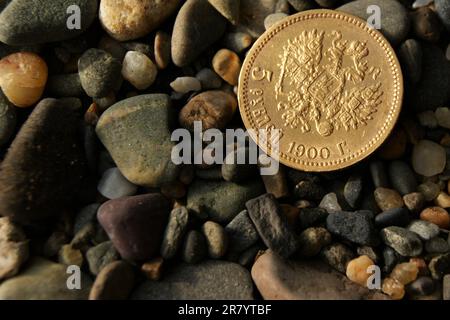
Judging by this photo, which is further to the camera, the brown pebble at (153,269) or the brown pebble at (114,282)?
the brown pebble at (153,269)

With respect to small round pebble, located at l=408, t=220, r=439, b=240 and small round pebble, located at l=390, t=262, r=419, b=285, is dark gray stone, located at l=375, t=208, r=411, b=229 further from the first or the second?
small round pebble, located at l=390, t=262, r=419, b=285

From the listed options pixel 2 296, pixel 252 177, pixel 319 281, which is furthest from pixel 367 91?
pixel 2 296

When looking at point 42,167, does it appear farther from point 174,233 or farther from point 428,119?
point 428,119

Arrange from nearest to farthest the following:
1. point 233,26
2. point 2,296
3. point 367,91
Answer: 1. point 2,296
2. point 367,91
3. point 233,26

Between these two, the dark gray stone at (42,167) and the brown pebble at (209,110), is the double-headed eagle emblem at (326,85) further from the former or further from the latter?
the dark gray stone at (42,167)

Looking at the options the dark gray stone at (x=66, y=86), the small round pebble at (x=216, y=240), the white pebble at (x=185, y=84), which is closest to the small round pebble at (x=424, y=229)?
the small round pebble at (x=216, y=240)

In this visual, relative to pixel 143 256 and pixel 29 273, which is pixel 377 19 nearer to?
pixel 143 256

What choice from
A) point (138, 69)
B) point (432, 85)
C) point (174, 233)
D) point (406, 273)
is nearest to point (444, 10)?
point (432, 85)
